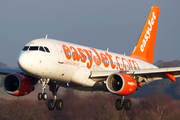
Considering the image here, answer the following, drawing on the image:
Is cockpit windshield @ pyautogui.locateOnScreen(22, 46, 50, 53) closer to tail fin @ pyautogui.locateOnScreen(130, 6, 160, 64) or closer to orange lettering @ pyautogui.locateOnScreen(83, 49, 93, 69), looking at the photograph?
orange lettering @ pyautogui.locateOnScreen(83, 49, 93, 69)

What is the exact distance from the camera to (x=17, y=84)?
2811cm

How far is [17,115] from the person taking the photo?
59.1m

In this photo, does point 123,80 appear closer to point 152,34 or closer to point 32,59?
point 32,59

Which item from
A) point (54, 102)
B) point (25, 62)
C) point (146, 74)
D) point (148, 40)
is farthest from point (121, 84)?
point (148, 40)

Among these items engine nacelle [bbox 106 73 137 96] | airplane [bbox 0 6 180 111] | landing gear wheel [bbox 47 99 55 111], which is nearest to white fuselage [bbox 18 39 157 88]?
airplane [bbox 0 6 180 111]

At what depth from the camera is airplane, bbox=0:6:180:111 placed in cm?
2269

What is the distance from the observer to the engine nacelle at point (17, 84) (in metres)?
27.5

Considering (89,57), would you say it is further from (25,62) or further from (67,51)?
(25,62)

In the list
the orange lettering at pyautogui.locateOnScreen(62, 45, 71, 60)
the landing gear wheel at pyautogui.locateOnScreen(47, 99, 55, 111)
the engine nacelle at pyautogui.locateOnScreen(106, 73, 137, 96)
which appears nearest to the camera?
the orange lettering at pyautogui.locateOnScreen(62, 45, 71, 60)

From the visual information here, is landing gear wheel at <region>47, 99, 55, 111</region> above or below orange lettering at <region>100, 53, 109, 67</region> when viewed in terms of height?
below

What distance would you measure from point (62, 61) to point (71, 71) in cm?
134

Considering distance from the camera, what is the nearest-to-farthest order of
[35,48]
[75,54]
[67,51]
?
1. [35,48]
2. [67,51]
3. [75,54]

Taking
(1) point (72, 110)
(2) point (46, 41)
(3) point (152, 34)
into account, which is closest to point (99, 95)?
(1) point (72, 110)

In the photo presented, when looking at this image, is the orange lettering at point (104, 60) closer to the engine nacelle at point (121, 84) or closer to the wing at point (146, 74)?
the wing at point (146, 74)
